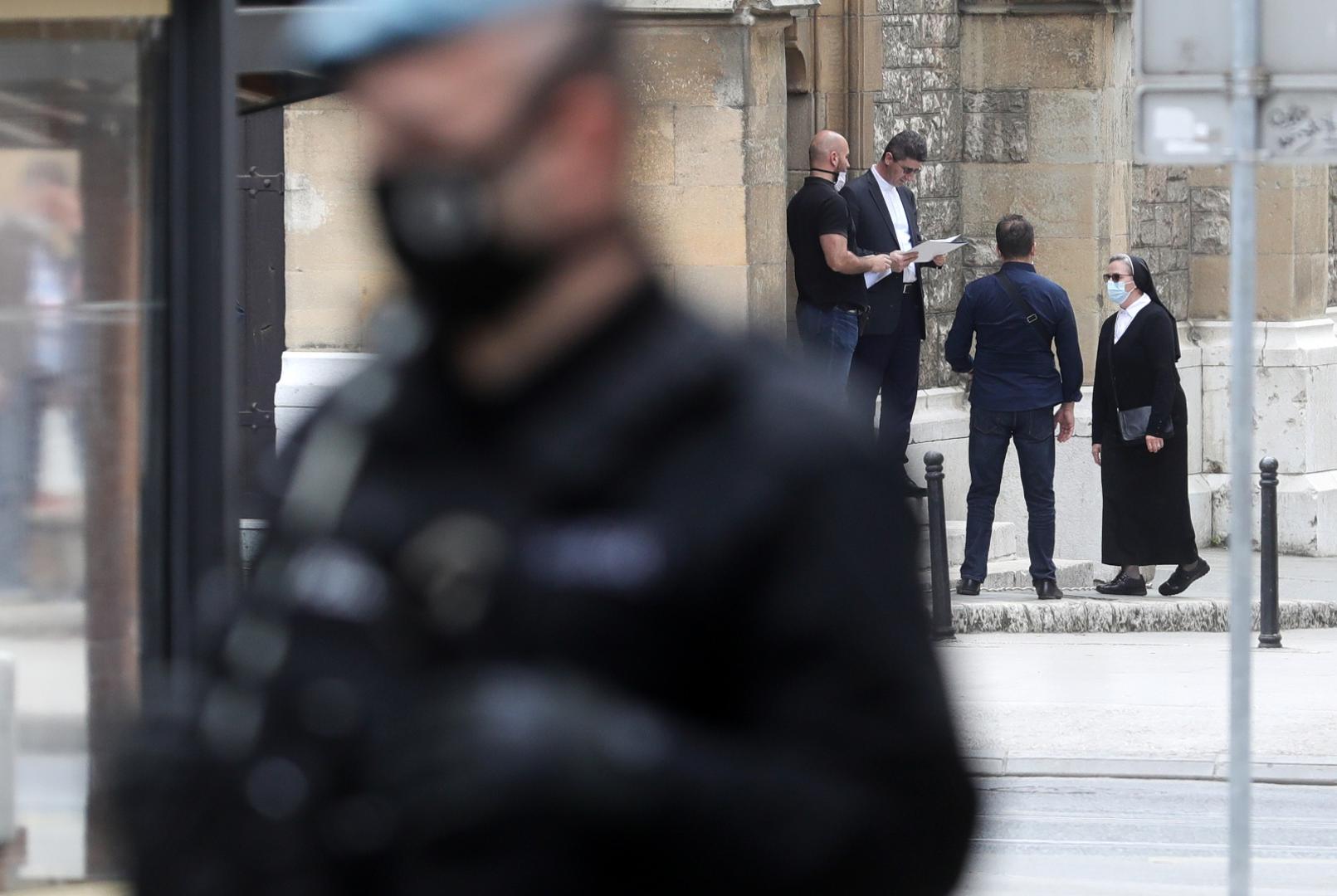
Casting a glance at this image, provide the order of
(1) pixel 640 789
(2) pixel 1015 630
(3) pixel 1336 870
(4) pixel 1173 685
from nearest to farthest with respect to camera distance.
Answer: (1) pixel 640 789, (3) pixel 1336 870, (4) pixel 1173 685, (2) pixel 1015 630

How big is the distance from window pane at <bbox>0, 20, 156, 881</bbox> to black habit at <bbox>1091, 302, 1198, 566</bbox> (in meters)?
8.94

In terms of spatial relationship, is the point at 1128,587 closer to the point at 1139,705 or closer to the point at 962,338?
the point at 962,338

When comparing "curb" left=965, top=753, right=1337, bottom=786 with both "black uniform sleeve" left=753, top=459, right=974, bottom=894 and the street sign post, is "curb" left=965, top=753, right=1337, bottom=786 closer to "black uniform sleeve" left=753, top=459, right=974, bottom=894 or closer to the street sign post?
the street sign post

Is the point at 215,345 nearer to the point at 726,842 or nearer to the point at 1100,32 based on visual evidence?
the point at 726,842

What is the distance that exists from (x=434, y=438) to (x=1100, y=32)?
1419 cm

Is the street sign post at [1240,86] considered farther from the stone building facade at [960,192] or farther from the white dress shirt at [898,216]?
the white dress shirt at [898,216]

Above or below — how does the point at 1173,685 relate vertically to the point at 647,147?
below

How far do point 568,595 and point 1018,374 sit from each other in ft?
37.3

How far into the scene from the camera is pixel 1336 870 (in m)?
6.89

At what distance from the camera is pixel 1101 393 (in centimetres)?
1295

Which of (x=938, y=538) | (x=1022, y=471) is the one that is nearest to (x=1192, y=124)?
(x=938, y=538)

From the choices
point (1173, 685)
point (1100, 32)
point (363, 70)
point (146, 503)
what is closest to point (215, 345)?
point (146, 503)

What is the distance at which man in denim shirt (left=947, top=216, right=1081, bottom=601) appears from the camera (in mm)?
12398

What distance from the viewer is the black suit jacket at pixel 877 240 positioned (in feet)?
42.0
